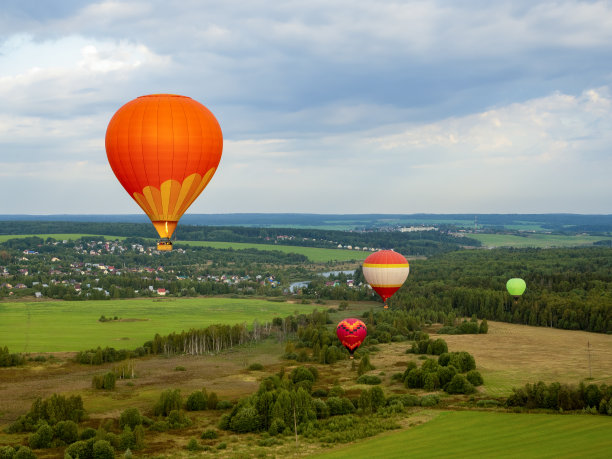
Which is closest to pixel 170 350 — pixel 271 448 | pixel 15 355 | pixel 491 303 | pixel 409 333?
pixel 15 355

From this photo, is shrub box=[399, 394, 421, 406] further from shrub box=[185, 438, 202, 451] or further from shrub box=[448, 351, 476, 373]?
shrub box=[185, 438, 202, 451]

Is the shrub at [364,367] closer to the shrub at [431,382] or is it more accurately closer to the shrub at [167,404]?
the shrub at [431,382]

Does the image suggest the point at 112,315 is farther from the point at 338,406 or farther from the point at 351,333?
the point at 338,406

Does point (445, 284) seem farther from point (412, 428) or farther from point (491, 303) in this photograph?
point (412, 428)

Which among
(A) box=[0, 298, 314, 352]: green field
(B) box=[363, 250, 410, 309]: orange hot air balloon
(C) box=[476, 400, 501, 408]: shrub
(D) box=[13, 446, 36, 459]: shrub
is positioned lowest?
(A) box=[0, 298, 314, 352]: green field

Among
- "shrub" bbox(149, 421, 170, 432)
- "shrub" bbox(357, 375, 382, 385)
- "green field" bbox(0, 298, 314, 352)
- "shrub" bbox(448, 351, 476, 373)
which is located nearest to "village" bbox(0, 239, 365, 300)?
"green field" bbox(0, 298, 314, 352)

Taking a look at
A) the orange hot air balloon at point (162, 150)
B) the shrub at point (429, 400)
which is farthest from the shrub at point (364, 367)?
the orange hot air balloon at point (162, 150)
